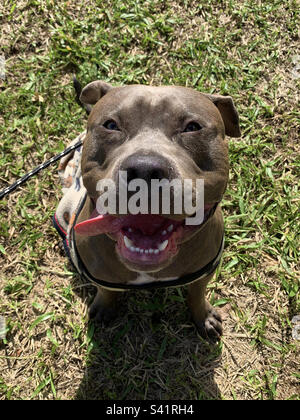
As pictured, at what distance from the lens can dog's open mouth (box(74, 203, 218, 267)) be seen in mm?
2023

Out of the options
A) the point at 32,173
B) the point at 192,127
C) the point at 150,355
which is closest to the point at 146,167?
the point at 192,127

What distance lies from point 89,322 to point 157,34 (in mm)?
3005

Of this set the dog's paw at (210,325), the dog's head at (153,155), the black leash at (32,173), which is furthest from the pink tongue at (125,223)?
the dog's paw at (210,325)

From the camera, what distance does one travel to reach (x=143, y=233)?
2.11 m

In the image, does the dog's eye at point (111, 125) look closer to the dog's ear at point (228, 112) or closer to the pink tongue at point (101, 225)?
the pink tongue at point (101, 225)

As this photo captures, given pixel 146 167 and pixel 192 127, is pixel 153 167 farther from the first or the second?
pixel 192 127

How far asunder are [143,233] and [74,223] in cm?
83

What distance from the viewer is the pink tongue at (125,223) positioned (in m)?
2.10

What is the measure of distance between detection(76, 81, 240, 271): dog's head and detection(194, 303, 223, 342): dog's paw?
55.4 inches

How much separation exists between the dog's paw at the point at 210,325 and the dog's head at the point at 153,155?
1.41 m

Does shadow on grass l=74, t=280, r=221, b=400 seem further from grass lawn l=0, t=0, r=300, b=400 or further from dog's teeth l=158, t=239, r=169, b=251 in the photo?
dog's teeth l=158, t=239, r=169, b=251

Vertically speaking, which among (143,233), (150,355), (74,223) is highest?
(143,233)

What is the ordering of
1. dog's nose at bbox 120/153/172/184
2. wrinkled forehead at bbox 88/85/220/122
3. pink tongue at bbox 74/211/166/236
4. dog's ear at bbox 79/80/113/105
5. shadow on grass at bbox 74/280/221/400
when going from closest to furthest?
dog's nose at bbox 120/153/172/184 → pink tongue at bbox 74/211/166/236 → wrinkled forehead at bbox 88/85/220/122 → dog's ear at bbox 79/80/113/105 → shadow on grass at bbox 74/280/221/400

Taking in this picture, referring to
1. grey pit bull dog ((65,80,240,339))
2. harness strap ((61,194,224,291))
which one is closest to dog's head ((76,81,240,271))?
grey pit bull dog ((65,80,240,339))
